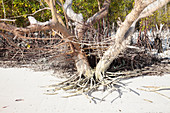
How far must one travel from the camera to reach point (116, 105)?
1.53m

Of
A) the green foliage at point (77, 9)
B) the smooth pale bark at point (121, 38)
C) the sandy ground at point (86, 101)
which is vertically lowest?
the sandy ground at point (86, 101)

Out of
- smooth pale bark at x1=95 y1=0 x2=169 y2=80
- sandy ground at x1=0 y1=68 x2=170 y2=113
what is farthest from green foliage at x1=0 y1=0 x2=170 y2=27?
sandy ground at x1=0 y1=68 x2=170 y2=113

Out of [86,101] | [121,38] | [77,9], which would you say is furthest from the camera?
[77,9]

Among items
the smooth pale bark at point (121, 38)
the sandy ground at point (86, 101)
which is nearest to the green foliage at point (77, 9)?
the smooth pale bark at point (121, 38)

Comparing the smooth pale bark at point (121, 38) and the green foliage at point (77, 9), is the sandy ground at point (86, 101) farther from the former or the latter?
the green foliage at point (77, 9)

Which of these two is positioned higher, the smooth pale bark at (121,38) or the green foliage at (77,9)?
the green foliage at (77,9)

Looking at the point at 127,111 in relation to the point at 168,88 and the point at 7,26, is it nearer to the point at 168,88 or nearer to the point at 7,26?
the point at 168,88

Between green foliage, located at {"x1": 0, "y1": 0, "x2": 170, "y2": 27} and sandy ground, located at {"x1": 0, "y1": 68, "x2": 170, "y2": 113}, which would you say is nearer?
sandy ground, located at {"x1": 0, "y1": 68, "x2": 170, "y2": 113}

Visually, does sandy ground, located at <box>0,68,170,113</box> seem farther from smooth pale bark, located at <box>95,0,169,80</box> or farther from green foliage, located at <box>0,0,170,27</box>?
green foliage, located at <box>0,0,170,27</box>

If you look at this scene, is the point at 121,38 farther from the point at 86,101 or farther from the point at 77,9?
the point at 77,9

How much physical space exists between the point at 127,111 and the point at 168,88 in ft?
2.59

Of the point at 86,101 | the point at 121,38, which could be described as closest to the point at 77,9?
the point at 121,38

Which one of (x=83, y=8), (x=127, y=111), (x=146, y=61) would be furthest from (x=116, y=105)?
(x=83, y=8)

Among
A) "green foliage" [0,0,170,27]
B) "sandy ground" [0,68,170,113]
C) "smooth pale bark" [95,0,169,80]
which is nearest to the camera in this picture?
"sandy ground" [0,68,170,113]
